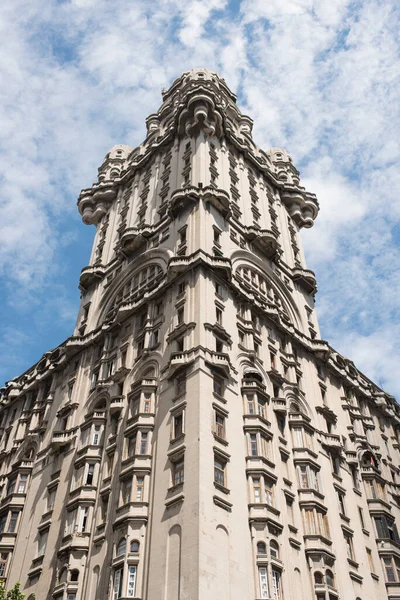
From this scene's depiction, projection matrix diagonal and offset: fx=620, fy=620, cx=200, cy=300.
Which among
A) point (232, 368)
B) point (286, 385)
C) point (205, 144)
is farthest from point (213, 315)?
point (205, 144)

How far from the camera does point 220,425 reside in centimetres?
4050

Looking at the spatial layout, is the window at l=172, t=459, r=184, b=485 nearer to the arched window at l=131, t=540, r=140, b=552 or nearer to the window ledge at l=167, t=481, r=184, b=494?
the window ledge at l=167, t=481, r=184, b=494

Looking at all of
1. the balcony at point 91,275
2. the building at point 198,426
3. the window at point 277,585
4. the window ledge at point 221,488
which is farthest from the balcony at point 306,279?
the window at point 277,585

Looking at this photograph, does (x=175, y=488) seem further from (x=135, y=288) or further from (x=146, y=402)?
(x=135, y=288)

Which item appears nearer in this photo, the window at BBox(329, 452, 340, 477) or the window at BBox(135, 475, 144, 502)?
the window at BBox(135, 475, 144, 502)

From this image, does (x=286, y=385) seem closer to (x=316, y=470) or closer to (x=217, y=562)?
(x=316, y=470)

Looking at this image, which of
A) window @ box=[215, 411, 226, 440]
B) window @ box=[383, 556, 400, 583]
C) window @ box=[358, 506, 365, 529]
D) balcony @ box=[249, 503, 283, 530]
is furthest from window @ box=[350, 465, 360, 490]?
window @ box=[215, 411, 226, 440]

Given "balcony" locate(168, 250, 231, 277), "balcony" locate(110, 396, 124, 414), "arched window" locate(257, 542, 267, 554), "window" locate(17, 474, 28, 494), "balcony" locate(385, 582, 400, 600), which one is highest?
"balcony" locate(168, 250, 231, 277)

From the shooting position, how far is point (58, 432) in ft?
162

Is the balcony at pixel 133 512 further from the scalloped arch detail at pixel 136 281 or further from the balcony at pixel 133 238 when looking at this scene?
the balcony at pixel 133 238

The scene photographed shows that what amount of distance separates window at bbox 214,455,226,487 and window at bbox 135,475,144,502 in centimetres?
503

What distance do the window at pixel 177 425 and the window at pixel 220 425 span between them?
2304 mm

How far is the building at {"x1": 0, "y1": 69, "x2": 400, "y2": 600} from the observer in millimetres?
36062

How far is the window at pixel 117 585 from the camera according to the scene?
3407cm
